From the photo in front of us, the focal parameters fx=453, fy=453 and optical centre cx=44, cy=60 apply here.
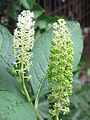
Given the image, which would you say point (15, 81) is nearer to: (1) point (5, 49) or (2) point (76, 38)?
(1) point (5, 49)

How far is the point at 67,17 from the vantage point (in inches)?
95.4

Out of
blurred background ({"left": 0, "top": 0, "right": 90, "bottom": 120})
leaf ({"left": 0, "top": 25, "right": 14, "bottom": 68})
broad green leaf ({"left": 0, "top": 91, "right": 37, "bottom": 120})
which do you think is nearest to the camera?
broad green leaf ({"left": 0, "top": 91, "right": 37, "bottom": 120})

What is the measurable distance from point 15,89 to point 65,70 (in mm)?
107

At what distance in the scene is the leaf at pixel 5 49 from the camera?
809 mm

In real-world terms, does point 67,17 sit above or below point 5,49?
above

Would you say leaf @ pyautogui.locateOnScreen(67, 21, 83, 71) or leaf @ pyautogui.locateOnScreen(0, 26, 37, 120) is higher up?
leaf @ pyautogui.locateOnScreen(67, 21, 83, 71)

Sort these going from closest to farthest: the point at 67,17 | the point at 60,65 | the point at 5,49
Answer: the point at 60,65
the point at 5,49
the point at 67,17

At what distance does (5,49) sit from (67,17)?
162 cm

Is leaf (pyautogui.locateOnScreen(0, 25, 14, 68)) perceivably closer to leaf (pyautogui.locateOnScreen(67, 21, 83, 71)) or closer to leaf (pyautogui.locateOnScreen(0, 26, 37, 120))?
leaf (pyautogui.locateOnScreen(0, 26, 37, 120))

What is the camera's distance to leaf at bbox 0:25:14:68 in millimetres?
809

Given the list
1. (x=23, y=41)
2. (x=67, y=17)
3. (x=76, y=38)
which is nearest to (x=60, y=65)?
(x=23, y=41)

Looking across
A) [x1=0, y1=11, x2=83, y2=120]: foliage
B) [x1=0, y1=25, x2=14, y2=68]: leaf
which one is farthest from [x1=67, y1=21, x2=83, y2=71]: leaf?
[x1=0, y1=25, x2=14, y2=68]: leaf

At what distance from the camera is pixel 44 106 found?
186 cm

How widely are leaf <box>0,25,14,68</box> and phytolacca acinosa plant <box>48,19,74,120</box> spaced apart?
12 cm
